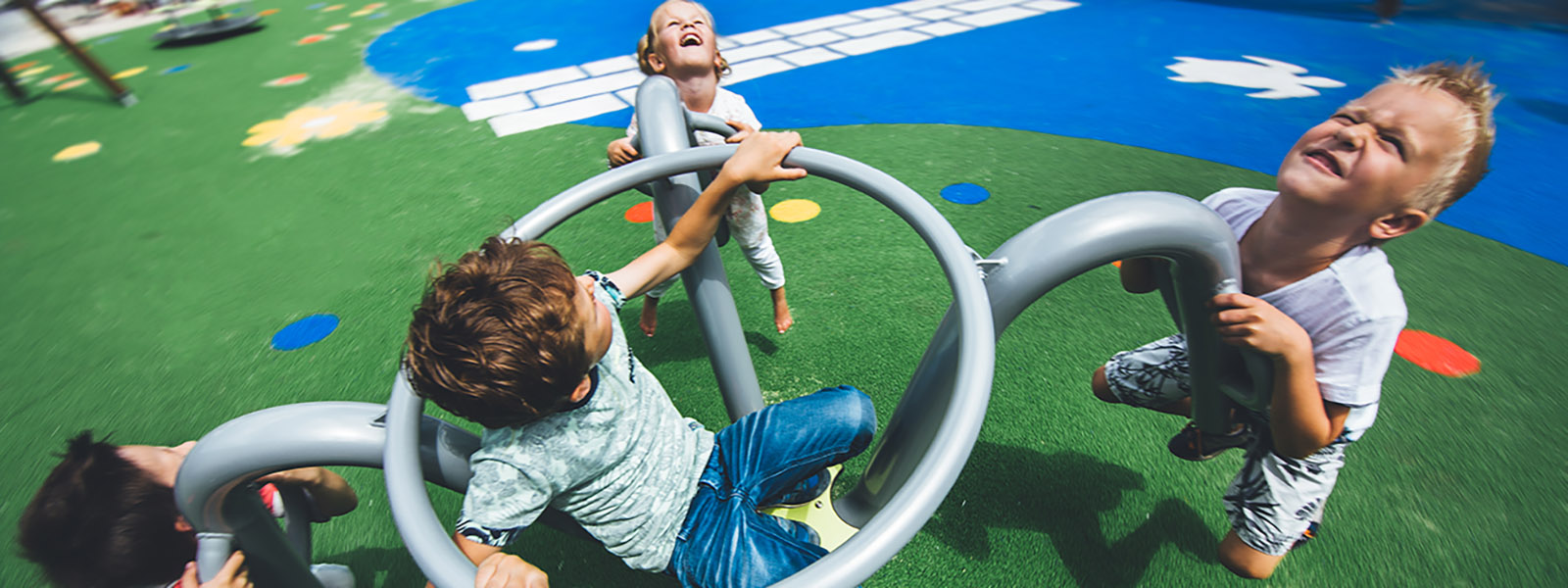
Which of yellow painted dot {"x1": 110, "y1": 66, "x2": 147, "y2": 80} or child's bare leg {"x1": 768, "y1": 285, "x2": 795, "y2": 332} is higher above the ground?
child's bare leg {"x1": 768, "y1": 285, "x2": 795, "y2": 332}

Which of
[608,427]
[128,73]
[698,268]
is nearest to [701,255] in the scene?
[698,268]

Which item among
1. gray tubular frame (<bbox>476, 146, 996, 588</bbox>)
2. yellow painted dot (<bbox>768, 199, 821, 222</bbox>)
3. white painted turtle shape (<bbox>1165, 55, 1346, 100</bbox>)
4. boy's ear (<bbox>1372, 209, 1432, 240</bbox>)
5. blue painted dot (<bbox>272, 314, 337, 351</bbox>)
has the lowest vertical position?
blue painted dot (<bbox>272, 314, 337, 351</bbox>)

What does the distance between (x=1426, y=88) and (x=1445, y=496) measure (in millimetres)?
1227

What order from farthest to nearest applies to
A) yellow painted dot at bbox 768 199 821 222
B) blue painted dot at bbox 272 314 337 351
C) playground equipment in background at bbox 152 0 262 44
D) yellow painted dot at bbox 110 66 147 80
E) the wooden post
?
playground equipment in background at bbox 152 0 262 44
yellow painted dot at bbox 110 66 147 80
the wooden post
yellow painted dot at bbox 768 199 821 222
blue painted dot at bbox 272 314 337 351

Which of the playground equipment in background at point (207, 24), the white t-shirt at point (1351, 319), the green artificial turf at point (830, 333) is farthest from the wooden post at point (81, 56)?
the white t-shirt at point (1351, 319)

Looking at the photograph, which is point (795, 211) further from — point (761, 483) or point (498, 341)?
point (498, 341)

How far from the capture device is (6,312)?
2.86m

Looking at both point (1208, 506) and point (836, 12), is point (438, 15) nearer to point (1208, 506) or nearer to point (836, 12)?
point (836, 12)

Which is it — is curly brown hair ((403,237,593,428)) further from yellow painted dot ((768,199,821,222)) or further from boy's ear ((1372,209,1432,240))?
yellow painted dot ((768,199,821,222))

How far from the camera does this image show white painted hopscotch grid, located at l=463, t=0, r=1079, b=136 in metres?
4.58

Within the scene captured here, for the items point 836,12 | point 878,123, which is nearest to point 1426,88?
point 878,123

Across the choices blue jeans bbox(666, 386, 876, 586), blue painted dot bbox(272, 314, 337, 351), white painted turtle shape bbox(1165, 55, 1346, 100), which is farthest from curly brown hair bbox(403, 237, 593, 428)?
white painted turtle shape bbox(1165, 55, 1346, 100)

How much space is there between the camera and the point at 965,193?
10.3 ft

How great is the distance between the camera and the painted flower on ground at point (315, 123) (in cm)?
443
